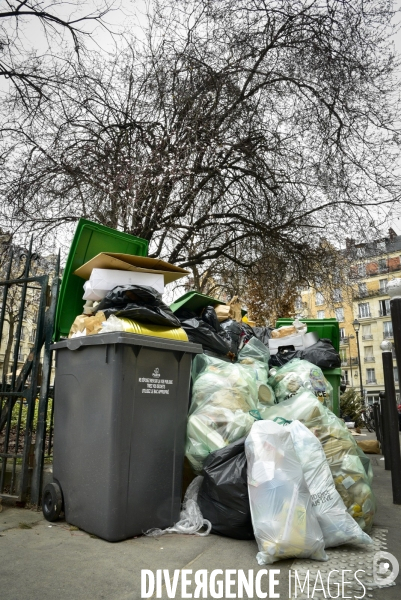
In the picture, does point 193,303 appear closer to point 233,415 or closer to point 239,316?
point 239,316

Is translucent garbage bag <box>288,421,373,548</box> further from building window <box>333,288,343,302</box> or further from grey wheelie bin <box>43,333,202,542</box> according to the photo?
building window <box>333,288,343,302</box>

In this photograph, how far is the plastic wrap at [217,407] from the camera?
9.00 ft

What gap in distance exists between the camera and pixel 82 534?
246 centimetres

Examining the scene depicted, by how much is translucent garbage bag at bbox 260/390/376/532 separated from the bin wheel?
1.40 metres

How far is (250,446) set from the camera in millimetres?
2428

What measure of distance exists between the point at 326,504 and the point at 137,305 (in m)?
1.55

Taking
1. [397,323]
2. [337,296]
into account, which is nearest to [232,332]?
[397,323]

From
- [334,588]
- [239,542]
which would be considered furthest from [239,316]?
[334,588]

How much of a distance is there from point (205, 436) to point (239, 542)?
610 millimetres

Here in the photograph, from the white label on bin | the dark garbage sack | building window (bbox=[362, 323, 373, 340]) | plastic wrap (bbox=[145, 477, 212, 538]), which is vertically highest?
building window (bbox=[362, 323, 373, 340])

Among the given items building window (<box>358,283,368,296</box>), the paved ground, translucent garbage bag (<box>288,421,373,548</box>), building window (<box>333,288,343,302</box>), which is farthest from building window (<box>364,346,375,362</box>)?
translucent garbage bag (<box>288,421,373,548</box>)

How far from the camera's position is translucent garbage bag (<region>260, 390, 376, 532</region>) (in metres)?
2.67

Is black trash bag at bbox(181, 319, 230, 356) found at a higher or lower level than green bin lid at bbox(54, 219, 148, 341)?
lower

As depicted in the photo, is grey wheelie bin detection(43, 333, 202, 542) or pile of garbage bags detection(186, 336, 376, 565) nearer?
pile of garbage bags detection(186, 336, 376, 565)
